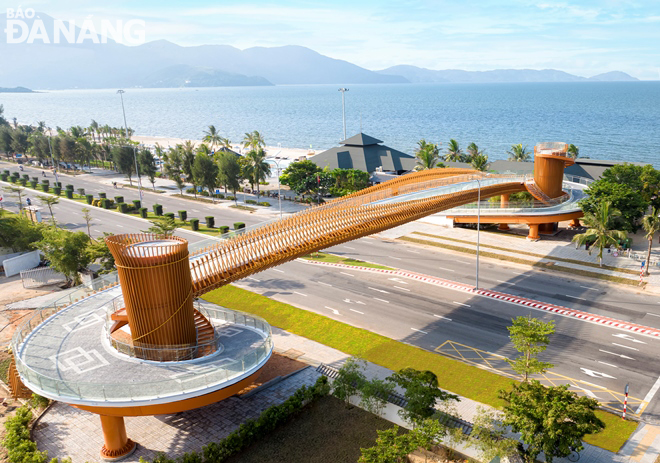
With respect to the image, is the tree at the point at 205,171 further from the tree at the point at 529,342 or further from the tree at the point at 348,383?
the tree at the point at 529,342

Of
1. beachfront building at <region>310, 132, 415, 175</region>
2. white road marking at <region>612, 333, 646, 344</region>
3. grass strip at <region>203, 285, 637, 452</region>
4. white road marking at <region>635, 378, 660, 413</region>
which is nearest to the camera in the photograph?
grass strip at <region>203, 285, 637, 452</region>

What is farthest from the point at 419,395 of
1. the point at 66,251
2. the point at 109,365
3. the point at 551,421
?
the point at 66,251

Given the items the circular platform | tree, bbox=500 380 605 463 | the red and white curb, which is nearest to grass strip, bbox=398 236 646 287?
the red and white curb

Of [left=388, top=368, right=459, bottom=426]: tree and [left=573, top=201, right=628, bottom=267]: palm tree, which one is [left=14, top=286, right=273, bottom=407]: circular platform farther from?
[left=573, top=201, right=628, bottom=267]: palm tree

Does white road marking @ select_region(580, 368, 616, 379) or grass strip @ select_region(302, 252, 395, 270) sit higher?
grass strip @ select_region(302, 252, 395, 270)

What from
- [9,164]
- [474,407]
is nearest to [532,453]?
[474,407]

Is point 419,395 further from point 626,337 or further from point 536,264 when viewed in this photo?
point 536,264

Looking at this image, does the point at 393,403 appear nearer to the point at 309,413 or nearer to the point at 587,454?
the point at 309,413
